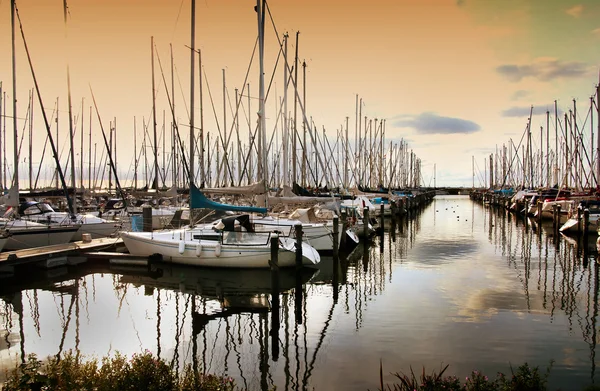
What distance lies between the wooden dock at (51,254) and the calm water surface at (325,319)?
677 millimetres

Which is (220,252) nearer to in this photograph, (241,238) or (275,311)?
(241,238)

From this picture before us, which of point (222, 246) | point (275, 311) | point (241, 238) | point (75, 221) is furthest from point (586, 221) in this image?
point (75, 221)

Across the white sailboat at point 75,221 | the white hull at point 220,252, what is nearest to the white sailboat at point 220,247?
the white hull at point 220,252

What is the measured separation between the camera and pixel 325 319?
1330 cm

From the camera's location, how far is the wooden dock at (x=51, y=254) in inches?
738

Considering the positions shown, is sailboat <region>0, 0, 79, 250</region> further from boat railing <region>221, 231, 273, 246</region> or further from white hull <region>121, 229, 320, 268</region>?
boat railing <region>221, 231, 273, 246</region>

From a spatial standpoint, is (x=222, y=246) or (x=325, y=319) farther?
(x=222, y=246)

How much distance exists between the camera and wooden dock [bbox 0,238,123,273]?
1873cm

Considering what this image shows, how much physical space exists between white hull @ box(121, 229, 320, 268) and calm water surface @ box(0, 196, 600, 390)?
0.51m

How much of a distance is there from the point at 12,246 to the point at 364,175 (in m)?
46.7

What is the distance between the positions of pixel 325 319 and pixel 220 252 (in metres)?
7.61

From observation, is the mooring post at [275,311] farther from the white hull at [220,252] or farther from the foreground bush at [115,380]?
the foreground bush at [115,380]

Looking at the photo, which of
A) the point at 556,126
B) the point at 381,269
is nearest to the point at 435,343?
the point at 381,269

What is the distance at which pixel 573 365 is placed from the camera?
9648mm
